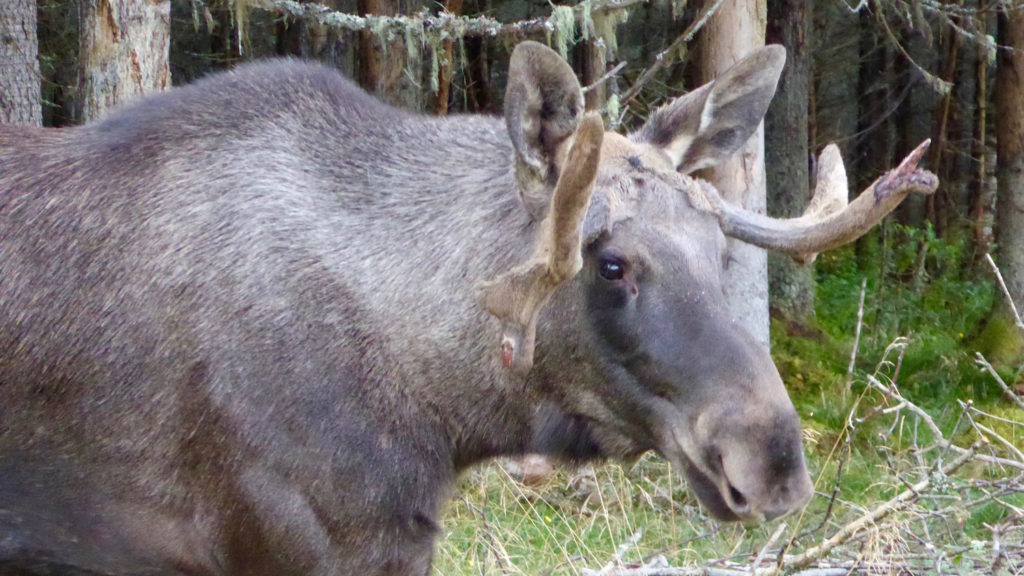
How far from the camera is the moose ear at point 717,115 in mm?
A: 4105

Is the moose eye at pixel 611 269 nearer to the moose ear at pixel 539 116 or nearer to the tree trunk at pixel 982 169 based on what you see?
the moose ear at pixel 539 116

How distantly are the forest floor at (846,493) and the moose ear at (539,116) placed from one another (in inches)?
37.5

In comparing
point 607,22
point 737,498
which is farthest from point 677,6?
point 737,498

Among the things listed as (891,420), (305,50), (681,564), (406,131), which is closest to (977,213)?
(891,420)

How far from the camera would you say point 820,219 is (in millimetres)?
3900

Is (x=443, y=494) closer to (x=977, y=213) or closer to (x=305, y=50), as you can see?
(x=305, y=50)

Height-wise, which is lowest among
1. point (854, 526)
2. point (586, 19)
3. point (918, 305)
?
point (918, 305)

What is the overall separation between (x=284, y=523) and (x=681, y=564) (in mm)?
2699

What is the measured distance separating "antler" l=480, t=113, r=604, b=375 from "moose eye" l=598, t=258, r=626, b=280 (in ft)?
0.83

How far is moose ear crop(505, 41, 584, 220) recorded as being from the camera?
3418 mm

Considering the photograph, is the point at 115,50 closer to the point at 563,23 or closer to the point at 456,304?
the point at 563,23

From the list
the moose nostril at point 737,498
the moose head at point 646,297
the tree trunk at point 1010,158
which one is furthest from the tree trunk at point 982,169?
the moose nostril at point 737,498

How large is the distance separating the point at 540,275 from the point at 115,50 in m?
3.26

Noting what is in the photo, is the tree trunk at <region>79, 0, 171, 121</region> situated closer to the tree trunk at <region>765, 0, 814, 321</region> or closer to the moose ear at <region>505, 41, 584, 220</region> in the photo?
the moose ear at <region>505, 41, 584, 220</region>
